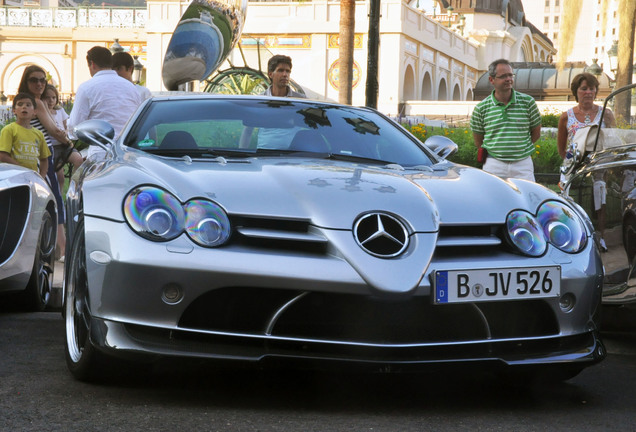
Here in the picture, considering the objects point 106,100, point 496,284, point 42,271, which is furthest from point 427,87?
point 496,284

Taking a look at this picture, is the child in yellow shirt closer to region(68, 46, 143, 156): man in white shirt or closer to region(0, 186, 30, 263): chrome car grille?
region(68, 46, 143, 156): man in white shirt

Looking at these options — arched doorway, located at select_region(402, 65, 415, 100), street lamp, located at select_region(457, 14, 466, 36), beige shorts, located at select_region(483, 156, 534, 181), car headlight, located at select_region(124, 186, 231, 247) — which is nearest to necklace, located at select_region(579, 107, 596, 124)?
beige shorts, located at select_region(483, 156, 534, 181)

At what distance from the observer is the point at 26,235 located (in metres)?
5.48

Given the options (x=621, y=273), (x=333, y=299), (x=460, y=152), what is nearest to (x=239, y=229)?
(x=333, y=299)

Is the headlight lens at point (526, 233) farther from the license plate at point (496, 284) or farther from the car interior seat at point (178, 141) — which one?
the car interior seat at point (178, 141)

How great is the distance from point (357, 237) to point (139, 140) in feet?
5.42

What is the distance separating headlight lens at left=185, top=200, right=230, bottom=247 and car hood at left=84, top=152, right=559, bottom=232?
1.7 inches

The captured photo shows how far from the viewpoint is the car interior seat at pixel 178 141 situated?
459 centimetres

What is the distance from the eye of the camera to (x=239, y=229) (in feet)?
11.7

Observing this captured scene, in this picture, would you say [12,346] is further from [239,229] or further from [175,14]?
[175,14]

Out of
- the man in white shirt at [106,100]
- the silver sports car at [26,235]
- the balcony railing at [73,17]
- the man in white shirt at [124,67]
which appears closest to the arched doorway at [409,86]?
the balcony railing at [73,17]

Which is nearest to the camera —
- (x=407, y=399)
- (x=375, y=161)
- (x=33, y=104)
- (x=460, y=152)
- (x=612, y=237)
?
(x=407, y=399)

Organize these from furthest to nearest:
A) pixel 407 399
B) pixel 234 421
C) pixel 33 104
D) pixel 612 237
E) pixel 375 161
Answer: pixel 33 104 → pixel 612 237 → pixel 375 161 → pixel 407 399 → pixel 234 421

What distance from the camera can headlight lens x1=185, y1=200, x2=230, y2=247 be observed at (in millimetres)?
3520
